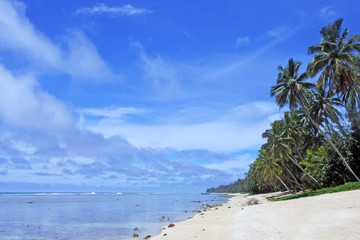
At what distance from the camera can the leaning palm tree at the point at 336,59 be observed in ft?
81.6

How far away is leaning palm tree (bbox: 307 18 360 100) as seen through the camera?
24.9 metres

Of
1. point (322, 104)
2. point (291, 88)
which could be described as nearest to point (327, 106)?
point (322, 104)

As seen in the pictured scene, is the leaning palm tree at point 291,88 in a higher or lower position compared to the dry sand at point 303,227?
higher

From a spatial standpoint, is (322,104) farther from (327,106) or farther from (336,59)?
(336,59)

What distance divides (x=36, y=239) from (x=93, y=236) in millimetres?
4181

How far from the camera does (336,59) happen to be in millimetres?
25203

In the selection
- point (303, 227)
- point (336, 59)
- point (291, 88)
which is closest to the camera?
point (303, 227)

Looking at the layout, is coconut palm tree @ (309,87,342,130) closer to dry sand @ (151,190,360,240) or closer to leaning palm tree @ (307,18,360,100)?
leaning palm tree @ (307,18,360,100)

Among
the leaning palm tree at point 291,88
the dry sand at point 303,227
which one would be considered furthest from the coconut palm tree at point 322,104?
the dry sand at point 303,227

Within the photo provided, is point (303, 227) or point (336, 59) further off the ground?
point (336, 59)

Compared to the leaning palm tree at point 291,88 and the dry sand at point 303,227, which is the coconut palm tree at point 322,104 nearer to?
the leaning palm tree at point 291,88

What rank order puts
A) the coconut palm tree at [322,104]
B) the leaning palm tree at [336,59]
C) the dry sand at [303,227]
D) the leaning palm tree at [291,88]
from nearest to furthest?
the dry sand at [303,227], the leaning palm tree at [336,59], the leaning palm tree at [291,88], the coconut palm tree at [322,104]

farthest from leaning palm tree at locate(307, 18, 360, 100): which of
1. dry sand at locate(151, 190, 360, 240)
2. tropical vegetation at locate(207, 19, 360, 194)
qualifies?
dry sand at locate(151, 190, 360, 240)

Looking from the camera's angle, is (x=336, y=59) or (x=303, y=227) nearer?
(x=303, y=227)
